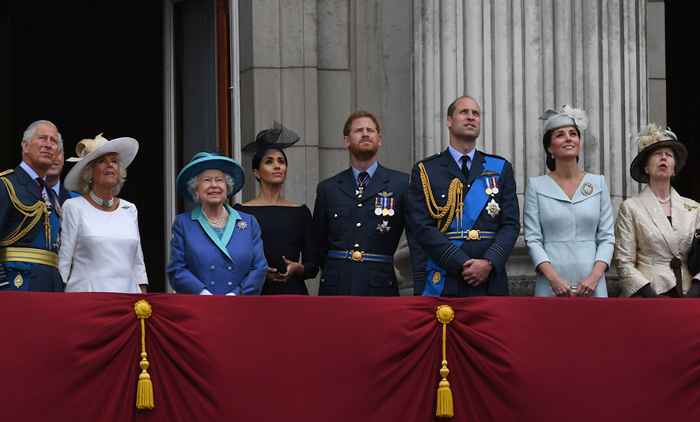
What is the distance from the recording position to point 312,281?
1116cm

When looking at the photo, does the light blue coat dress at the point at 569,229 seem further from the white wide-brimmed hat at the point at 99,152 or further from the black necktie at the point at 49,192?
the black necktie at the point at 49,192

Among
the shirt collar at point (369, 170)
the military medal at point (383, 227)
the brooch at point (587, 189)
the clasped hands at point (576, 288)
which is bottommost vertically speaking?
the clasped hands at point (576, 288)

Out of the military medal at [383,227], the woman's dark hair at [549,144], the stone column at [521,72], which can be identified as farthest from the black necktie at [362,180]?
the stone column at [521,72]

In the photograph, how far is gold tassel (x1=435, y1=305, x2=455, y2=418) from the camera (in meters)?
8.06

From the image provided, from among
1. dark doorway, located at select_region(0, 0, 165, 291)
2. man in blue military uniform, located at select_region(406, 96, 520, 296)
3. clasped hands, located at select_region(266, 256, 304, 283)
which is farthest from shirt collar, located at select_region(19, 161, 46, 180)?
dark doorway, located at select_region(0, 0, 165, 291)

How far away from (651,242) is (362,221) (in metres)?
1.65

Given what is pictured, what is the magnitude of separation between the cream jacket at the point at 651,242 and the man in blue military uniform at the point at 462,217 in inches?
28.7

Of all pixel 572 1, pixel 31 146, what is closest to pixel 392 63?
pixel 572 1

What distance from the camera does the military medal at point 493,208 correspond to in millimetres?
9219

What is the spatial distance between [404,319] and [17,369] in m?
1.88

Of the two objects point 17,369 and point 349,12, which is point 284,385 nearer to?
point 17,369

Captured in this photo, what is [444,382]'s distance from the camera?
810cm

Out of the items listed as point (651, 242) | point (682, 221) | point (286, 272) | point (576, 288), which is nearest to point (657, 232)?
point (651, 242)

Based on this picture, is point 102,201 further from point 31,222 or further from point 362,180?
point 362,180
